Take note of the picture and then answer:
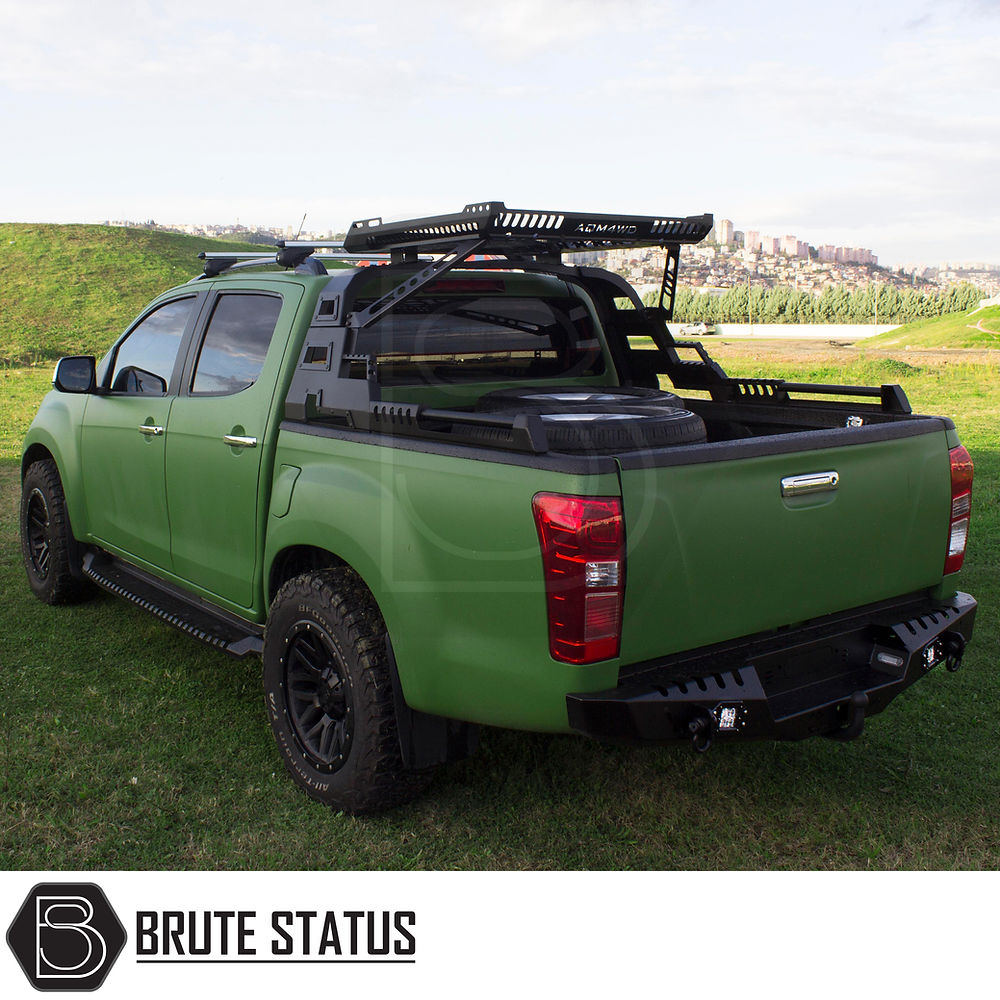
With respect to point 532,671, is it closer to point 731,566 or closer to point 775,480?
point 731,566

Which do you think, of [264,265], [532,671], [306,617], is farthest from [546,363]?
[532,671]

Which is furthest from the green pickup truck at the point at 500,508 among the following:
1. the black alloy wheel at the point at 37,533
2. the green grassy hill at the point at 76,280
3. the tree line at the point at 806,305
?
the tree line at the point at 806,305

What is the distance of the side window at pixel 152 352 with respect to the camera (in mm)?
4793

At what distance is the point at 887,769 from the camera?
13.3 feet

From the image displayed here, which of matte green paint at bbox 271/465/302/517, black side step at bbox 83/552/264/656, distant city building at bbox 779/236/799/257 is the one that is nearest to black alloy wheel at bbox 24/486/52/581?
black side step at bbox 83/552/264/656

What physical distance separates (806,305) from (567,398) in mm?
74960

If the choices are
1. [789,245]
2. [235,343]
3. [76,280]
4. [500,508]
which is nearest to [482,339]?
[235,343]

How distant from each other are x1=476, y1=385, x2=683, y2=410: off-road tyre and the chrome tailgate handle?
932 mm

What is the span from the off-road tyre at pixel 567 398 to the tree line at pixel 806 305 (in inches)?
2568

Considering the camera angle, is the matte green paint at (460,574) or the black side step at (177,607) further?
the black side step at (177,607)

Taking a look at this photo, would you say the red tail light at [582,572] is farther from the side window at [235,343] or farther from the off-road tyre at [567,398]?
the side window at [235,343]

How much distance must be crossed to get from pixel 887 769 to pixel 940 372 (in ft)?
63.7

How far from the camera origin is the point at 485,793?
3822 mm

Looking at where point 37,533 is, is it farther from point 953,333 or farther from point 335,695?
point 953,333
